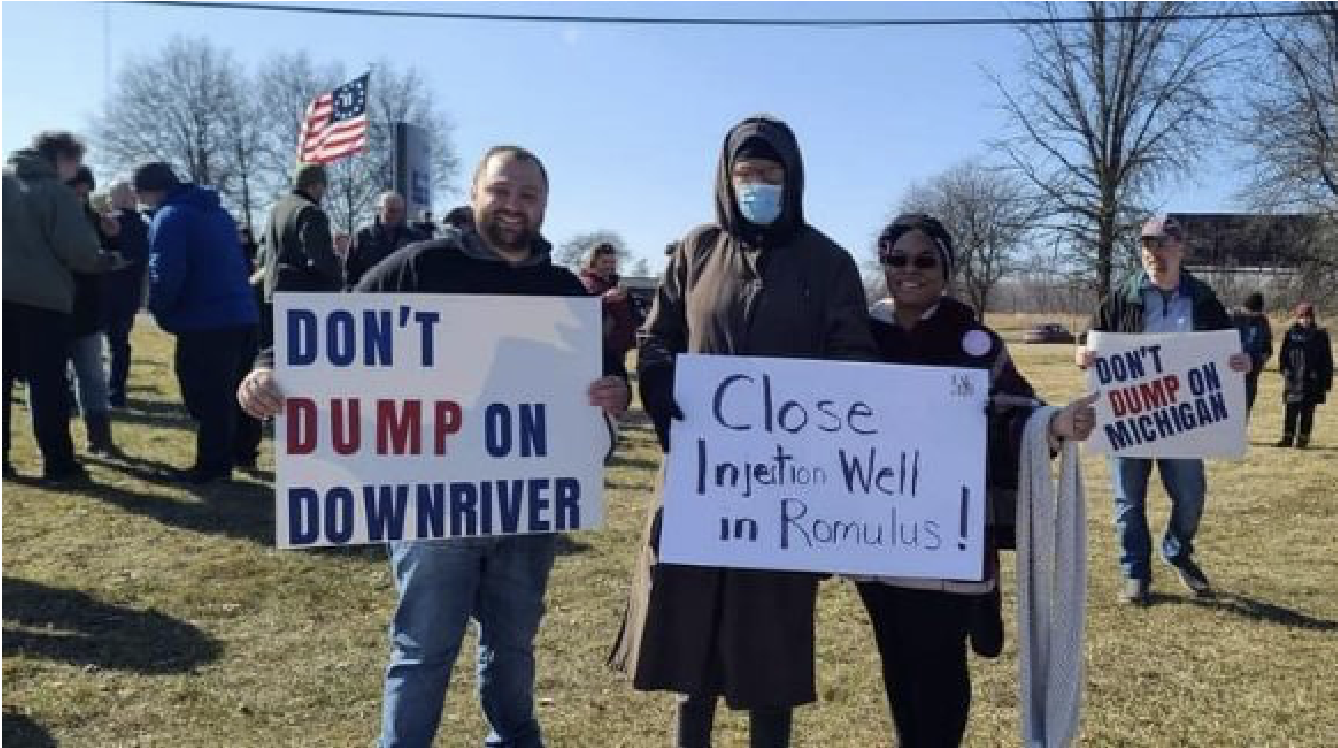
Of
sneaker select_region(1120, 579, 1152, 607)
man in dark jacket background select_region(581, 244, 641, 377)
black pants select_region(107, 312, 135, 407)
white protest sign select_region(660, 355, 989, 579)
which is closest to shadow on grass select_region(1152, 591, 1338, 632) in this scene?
sneaker select_region(1120, 579, 1152, 607)

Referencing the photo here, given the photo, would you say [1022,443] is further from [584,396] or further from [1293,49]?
[1293,49]

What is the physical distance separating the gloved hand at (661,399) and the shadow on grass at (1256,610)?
157 inches

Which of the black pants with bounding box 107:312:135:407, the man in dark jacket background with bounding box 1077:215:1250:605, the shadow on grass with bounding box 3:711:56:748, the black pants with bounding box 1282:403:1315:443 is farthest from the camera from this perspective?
the black pants with bounding box 1282:403:1315:443

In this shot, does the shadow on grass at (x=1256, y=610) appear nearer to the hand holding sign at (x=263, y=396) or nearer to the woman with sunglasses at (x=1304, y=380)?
the hand holding sign at (x=263, y=396)

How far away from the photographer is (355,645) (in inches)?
187

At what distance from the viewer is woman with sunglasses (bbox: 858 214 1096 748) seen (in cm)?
308

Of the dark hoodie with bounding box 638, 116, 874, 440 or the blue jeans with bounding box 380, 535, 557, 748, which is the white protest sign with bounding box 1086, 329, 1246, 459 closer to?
the dark hoodie with bounding box 638, 116, 874, 440

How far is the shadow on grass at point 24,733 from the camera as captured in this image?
363cm

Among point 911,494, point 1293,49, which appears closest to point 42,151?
point 911,494

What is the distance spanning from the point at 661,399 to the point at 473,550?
70 centimetres

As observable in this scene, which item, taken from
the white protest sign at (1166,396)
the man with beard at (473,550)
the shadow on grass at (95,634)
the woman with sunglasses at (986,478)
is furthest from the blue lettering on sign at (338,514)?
the white protest sign at (1166,396)

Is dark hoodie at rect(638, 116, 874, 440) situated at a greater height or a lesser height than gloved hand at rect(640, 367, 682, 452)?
greater

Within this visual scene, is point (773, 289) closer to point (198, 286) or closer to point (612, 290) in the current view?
point (198, 286)

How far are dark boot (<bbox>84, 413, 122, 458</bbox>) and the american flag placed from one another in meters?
9.79
